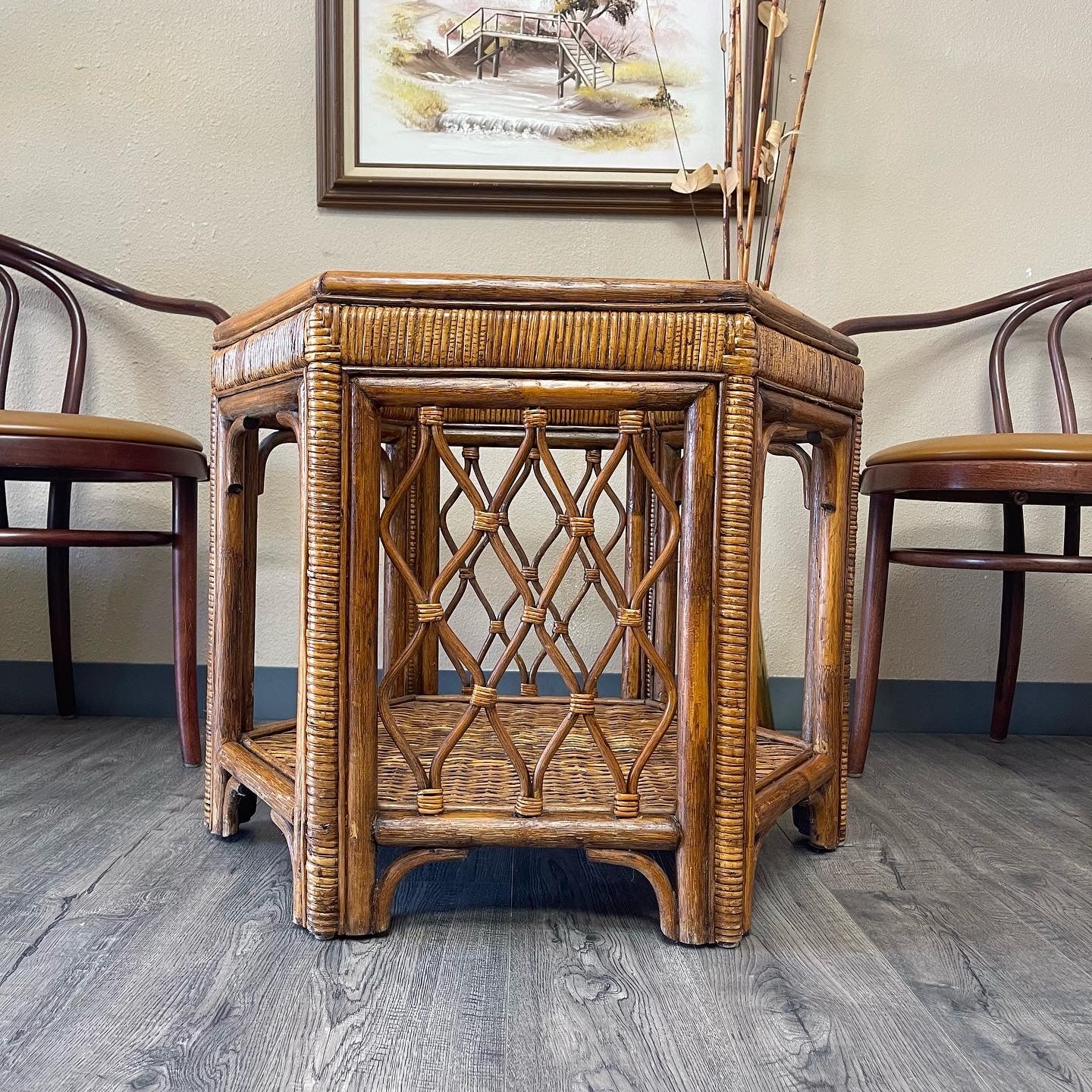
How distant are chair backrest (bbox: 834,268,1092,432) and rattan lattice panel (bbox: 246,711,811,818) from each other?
0.79 m

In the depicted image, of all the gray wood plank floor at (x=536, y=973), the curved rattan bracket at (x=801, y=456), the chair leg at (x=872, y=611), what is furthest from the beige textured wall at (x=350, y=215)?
the gray wood plank floor at (x=536, y=973)

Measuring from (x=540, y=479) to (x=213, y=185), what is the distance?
912 millimetres

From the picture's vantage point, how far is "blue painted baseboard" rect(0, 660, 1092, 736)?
155 centimetres

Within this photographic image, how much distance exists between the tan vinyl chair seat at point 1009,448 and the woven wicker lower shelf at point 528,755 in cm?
48

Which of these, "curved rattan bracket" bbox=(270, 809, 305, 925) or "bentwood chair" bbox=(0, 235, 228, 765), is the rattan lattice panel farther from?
"bentwood chair" bbox=(0, 235, 228, 765)

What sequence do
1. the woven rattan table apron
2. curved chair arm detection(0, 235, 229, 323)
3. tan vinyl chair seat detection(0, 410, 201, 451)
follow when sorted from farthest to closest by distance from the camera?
curved chair arm detection(0, 235, 229, 323), tan vinyl chair seat detection(0, 410, 201, 451), the woven rattan table apron

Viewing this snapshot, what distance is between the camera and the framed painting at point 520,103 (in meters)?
1.50

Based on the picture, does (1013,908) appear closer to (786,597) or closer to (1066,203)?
(786,597)

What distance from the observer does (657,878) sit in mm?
719

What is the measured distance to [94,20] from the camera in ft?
4.97

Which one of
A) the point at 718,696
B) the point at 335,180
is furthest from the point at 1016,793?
the point at 335,180

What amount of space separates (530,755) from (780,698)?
0.81 metres

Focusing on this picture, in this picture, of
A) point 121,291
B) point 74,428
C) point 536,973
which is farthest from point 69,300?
point 536,973

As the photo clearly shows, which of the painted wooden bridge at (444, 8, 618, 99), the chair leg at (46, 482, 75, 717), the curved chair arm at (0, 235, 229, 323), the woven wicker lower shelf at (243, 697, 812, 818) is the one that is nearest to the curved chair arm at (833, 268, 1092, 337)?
the painted wooden bridge at (444, 8, 618, 99)
